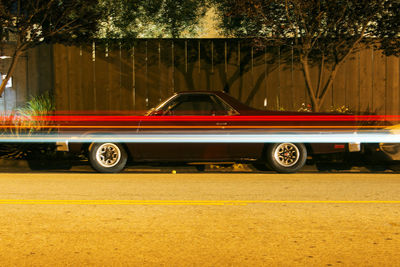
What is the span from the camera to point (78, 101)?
1759 centimetres

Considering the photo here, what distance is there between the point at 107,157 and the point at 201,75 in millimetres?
7009

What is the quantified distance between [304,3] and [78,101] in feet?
26.7

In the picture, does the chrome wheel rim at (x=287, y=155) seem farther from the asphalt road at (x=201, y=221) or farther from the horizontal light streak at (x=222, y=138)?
the asphalt road at (x=201, y=221)

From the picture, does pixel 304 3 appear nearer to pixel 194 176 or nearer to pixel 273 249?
pixel 194 176

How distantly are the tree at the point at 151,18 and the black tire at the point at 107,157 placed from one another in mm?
5795

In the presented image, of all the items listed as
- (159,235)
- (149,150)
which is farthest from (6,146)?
(159,235)

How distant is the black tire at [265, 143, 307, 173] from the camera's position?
11141mm

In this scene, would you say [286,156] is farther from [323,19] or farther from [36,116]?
[36,116]

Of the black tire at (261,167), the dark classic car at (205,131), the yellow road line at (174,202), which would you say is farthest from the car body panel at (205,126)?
the yellow road line at (174,202)

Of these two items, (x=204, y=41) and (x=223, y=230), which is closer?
(x=223, y=230)

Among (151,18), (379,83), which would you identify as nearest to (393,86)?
(379,83)

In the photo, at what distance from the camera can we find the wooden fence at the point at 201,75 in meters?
17.5

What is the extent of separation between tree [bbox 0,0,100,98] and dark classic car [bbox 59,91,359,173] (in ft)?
11.7

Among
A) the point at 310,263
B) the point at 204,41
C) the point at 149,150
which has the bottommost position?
the point at 310,263
